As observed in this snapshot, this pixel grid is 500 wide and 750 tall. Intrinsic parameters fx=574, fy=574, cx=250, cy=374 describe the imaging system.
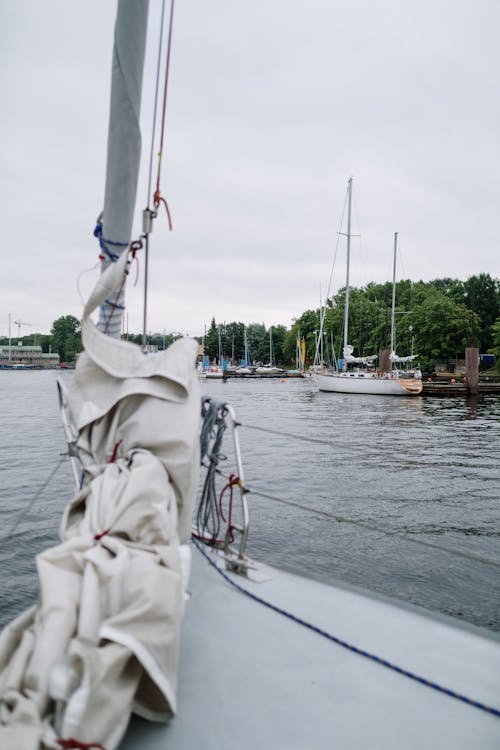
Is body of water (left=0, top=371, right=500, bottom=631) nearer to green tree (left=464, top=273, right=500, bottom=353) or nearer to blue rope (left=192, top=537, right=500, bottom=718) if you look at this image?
blue rope (left=192, top=537, right=500, bottom=718)

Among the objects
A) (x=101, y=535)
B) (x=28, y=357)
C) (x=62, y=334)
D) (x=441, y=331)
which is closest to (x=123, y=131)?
(x=101, y=535)

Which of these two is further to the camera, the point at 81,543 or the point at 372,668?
the point at 372,668

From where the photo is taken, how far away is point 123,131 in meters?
3.52

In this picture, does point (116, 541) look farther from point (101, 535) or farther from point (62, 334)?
point (62, 334)

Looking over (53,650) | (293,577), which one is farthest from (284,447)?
(53,650)

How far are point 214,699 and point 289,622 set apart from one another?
0.84 meters

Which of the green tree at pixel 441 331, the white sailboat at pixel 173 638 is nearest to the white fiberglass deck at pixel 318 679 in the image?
the white sailboat at pixel 173 638

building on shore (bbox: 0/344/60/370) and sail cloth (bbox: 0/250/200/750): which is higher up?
building on shore (bbox: 0/344/60/370)

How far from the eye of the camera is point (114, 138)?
139 inches

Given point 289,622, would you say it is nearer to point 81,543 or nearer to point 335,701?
point 335,701

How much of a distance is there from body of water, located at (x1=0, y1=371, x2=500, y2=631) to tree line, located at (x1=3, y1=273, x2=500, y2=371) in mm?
25597

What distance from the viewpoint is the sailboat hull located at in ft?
133

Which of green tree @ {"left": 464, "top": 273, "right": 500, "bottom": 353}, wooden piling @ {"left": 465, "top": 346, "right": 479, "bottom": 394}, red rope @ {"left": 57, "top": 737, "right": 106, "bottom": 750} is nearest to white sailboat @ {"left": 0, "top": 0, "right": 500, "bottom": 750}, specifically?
red rope @ {"left": 57, "top": 737, "right": 106, "bottom": 750}

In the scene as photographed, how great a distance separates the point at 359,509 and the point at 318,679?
314 inches
